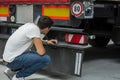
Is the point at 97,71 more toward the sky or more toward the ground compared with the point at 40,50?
more toward the ground

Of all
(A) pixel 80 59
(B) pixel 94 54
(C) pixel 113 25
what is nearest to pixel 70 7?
(A) pixel 80 59

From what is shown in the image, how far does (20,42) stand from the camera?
4.29m

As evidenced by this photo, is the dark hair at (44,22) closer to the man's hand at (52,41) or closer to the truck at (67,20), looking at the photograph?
the truck at (67,20)

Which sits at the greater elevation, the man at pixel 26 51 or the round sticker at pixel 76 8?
the round sticker at pixel 76 8

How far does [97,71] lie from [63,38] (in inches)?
41.5

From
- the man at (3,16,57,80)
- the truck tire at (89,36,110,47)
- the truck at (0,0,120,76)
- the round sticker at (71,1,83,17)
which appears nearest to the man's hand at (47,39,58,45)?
the truck at (0,0,120,76)

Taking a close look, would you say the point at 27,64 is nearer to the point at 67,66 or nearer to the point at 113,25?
the point at 67,66

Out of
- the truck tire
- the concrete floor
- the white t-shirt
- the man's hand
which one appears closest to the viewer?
the white t-shirt

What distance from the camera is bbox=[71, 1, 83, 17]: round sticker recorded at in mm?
4243

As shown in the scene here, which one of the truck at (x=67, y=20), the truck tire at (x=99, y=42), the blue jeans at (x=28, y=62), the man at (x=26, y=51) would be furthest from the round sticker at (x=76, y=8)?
the truck tire at (x=99, y=42)

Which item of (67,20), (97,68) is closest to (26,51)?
(67,20)

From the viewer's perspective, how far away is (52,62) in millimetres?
4793

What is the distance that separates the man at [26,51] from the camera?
423 centimetres

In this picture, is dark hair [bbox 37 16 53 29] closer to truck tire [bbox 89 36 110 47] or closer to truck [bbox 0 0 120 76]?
truck [bbox 0 0 120 76]
